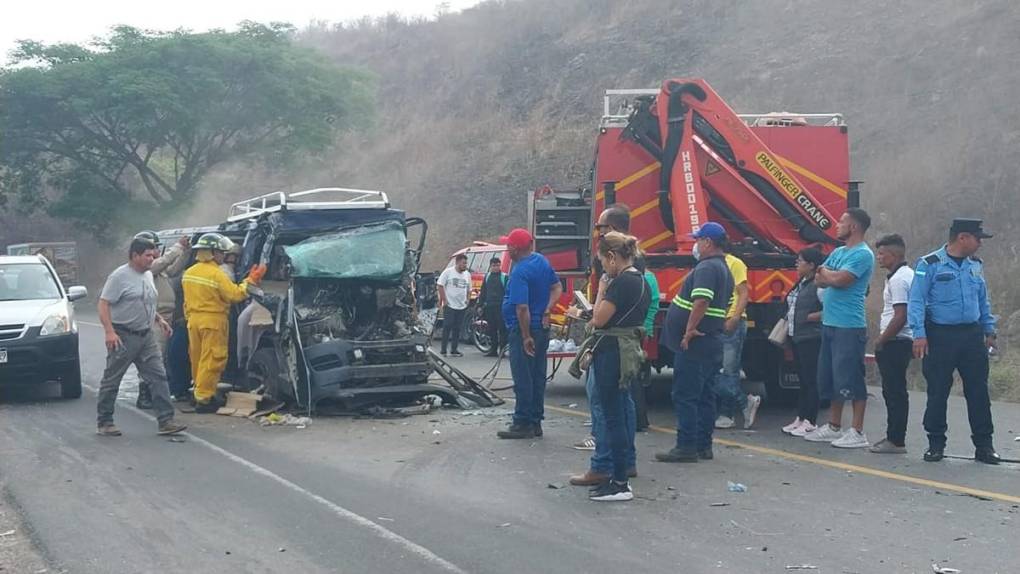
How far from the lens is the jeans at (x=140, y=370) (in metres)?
9.92

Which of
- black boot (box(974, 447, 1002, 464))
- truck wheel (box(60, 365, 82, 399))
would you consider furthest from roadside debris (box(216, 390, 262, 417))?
black boot (box(974, 447, 1002, 464))

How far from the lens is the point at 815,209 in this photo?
37.1ft

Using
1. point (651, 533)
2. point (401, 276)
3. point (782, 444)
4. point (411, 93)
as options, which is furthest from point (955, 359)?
point (411, 93)

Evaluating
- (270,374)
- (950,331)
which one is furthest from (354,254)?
(950,331)

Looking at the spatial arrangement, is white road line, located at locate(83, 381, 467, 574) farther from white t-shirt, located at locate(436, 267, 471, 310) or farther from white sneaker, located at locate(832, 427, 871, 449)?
white t-shirt, located at locate(436, 267, 471, 310)

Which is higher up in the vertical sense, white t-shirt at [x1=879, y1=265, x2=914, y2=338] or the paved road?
white t-shirt at [x1=879, y1=265, x2=914, y2=338]

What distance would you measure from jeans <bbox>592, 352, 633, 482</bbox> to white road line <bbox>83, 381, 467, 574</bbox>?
167 cm

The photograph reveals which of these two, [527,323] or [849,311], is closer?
[849,311]

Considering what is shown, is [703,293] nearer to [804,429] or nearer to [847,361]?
[847,361]

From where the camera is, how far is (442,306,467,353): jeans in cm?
1830

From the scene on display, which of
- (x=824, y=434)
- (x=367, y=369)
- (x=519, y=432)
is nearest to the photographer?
(x=824, y=434)

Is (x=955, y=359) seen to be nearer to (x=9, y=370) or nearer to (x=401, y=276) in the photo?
(x=401, y=276)

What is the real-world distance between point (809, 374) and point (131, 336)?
630 centimetres

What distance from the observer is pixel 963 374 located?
8359 mm
